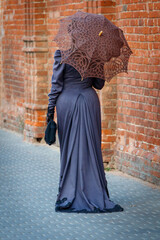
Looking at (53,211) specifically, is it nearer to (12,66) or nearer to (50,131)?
(50,131)

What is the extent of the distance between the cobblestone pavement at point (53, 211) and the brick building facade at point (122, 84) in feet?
1.46

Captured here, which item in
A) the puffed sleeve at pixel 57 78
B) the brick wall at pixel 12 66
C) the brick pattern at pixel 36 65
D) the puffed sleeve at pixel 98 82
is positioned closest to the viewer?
the puffed sleeve at pixel 57 78

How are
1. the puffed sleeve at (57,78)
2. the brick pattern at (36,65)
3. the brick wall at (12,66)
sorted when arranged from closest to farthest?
the puffed sleeve at (57,78) → the brick pattern at (36,65) → the brick wall at (12,66)

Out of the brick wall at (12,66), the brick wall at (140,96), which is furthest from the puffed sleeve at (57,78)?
the brick wall at (12,66)

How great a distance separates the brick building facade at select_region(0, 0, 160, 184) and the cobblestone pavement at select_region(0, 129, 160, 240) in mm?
446

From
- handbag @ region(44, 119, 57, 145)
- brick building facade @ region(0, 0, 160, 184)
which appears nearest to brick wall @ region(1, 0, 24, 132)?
brick building facade @ region(0, 0, 160, 184)

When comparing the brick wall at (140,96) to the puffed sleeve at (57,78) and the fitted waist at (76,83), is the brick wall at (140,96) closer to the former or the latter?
the fitted waist at (76,83)

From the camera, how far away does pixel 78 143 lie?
703 centimetres

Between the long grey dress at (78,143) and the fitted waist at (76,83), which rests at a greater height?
the fitted waist at (76,83)

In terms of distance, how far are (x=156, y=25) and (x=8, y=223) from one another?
3380 millimetres

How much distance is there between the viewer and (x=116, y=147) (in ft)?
30.1

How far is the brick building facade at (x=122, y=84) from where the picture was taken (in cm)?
812

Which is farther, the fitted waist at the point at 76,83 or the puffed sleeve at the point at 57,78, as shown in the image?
the fitted waist at the point at 76,83

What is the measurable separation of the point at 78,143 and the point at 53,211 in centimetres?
86
